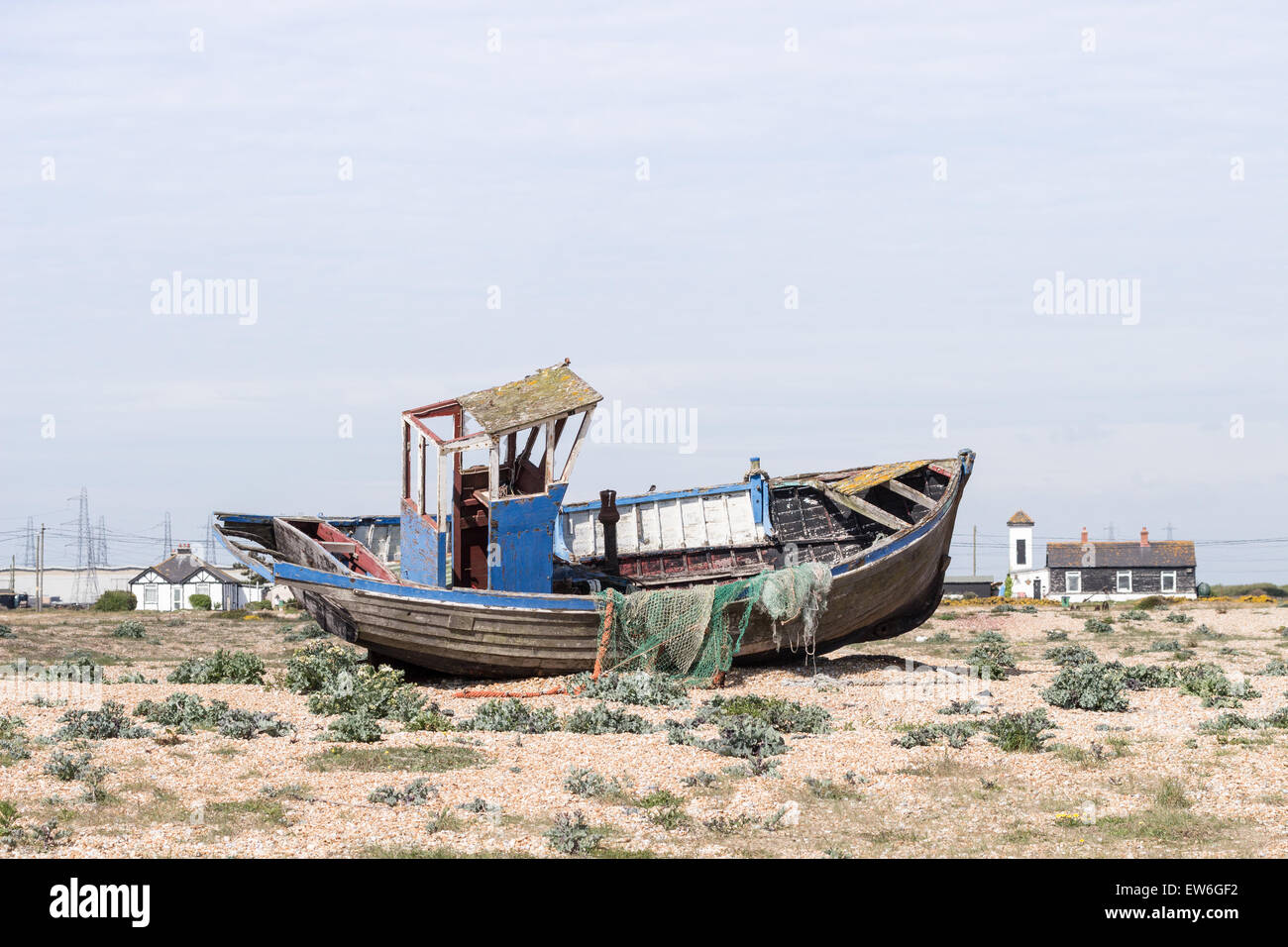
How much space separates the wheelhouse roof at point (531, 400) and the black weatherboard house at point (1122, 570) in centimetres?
6513

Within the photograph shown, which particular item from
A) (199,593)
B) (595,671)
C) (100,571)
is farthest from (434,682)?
(100,571)

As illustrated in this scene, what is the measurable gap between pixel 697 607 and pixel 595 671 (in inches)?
76.3

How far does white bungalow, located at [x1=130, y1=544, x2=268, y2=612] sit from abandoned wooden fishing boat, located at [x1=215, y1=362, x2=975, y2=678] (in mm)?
74505

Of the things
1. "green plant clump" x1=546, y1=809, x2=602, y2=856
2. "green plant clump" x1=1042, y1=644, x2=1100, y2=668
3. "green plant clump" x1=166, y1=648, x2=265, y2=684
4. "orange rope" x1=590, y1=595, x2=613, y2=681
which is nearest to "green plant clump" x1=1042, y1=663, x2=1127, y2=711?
"green plant clump" x1=1042, y1=644, x2=1100, y2=668

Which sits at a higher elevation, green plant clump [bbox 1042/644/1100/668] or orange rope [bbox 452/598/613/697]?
orange rope [bbox 452/598/613/697]

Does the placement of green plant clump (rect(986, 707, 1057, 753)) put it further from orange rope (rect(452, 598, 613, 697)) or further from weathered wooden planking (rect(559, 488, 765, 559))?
weathered wooden planking (rect(559, 488, 765, 559))

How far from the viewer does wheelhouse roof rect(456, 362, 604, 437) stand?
70.7ft

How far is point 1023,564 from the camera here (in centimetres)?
8906

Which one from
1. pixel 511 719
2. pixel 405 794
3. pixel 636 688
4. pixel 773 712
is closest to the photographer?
pixel 405 794

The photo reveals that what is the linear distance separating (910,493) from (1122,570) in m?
63.0

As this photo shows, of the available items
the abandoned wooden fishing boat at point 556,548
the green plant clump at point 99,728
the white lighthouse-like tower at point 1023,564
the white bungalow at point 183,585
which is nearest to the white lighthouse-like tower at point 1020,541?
the white lighthouse-like tower at point 1023,564

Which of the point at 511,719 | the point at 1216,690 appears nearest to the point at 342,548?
the point at 511,719

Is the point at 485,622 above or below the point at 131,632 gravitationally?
above

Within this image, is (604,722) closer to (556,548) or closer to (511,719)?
(511,719)
